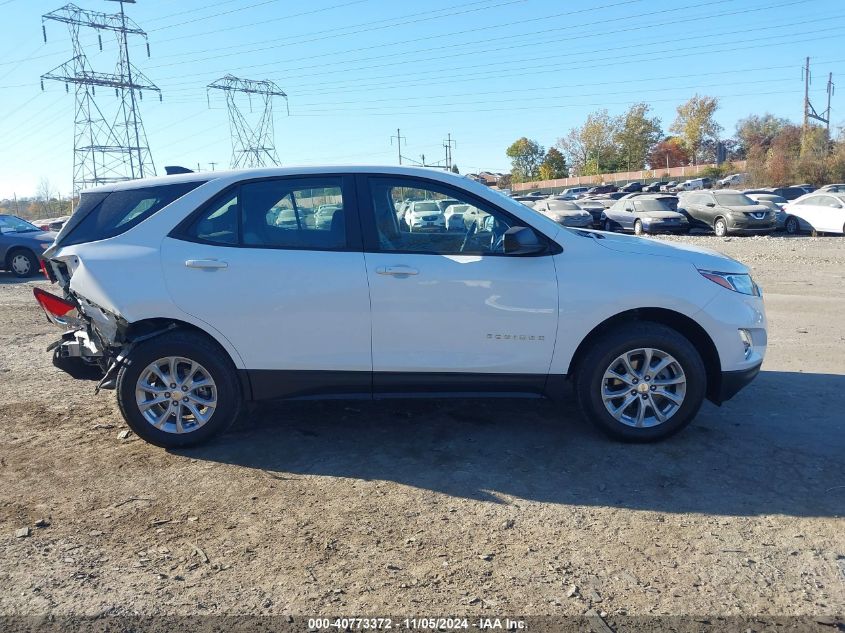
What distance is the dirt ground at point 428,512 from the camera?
2936mm

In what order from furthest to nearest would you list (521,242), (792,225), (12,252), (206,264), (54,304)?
(792,225)
(12,252)
(54,304)
(206,264)
(521,242)

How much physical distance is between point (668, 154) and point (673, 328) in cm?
10200

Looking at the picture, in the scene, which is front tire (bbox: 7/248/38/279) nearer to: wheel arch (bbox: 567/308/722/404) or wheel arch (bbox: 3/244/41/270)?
wheel arch (bbox: 3/244/41/270)

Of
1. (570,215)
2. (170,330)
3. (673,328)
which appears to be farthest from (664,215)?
(170,330)

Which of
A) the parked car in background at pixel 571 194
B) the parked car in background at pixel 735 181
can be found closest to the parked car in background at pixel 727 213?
the parked car in background at pixel 571 194

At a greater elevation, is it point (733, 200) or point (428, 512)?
point (733, 200)

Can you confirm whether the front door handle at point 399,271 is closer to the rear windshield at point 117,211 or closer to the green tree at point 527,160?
the rear windshield at point 117,211

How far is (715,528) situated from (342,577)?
190 cm

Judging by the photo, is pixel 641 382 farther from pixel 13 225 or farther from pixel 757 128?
pixel 757 128

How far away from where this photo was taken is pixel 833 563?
3104mm

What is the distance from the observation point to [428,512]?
367 centimetres

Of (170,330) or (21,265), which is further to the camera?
(21,265)

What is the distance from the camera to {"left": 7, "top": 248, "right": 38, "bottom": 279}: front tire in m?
15.5

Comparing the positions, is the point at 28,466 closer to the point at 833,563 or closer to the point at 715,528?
the point at 715,528
